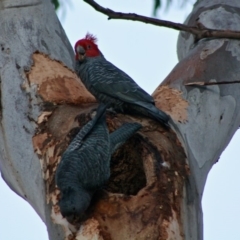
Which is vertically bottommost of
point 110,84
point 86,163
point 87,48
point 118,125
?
point 86,163

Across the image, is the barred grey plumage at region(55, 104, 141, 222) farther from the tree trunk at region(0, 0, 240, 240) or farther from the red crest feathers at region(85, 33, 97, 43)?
the red crest feathers at region(85, 33, 97, 43)

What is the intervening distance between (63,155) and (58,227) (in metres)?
0.34

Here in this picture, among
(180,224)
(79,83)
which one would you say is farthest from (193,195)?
(79,83)

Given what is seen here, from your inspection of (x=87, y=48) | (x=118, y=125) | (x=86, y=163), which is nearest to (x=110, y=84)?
(x=87, y=48)

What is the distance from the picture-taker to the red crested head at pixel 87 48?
546cm

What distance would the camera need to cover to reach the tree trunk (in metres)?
3.51

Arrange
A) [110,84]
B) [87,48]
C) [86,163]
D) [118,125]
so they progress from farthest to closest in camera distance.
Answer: [87,48] → [110,84] → [118,125] → [86,163]

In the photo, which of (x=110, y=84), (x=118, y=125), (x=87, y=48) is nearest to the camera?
(x=118, y=125)

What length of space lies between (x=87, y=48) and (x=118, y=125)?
1.63 meters

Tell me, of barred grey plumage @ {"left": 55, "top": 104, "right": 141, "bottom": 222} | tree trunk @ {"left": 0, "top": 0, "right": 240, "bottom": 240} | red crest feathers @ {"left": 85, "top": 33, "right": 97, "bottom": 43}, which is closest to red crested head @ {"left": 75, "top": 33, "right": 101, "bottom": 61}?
red crest feathers @ {"left": 85, "top": 33, "right": 97, "bottom": 43}

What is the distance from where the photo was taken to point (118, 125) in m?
4.03

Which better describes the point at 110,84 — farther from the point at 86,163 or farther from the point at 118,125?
the point at 86,163

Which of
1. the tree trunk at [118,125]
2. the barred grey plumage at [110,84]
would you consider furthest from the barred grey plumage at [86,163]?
the barred grey plumage at [110,84]

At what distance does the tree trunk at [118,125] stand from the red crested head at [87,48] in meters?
0.70
